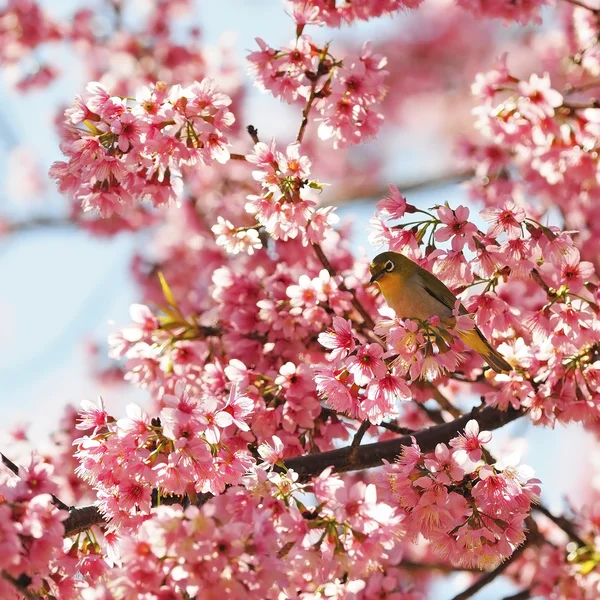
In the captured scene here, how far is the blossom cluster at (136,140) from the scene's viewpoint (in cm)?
298

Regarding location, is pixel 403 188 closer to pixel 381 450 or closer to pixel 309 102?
pixel 309 102

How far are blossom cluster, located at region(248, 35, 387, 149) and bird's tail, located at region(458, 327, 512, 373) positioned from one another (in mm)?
1008

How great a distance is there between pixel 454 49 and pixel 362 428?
379 inches

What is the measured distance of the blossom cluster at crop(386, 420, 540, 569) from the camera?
268 cm

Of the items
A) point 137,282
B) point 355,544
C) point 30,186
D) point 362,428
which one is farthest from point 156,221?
point 355,544

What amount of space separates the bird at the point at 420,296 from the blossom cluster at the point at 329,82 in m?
0.61

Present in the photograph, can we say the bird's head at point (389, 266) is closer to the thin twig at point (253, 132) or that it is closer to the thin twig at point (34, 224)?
the thin twig at point (253, 132)

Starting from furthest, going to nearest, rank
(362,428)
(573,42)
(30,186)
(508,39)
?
1. (508,39)
2. (30,186)
3. (573,42)
4. (362,428)

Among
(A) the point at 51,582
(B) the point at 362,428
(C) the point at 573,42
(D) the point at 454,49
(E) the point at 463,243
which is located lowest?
(A) the point at 51,582

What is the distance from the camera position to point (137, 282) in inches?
279

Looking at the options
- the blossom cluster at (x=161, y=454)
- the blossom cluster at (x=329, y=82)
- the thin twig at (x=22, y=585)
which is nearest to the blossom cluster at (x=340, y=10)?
the blossom cluster at (x=329, y=82)

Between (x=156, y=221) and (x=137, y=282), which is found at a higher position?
(x=156, y=221)

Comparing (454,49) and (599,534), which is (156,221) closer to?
(599,534)

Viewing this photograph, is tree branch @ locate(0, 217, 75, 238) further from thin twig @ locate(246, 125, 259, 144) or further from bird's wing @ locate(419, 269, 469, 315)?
bird's wing @ locate(419, 269, 469, 315)
